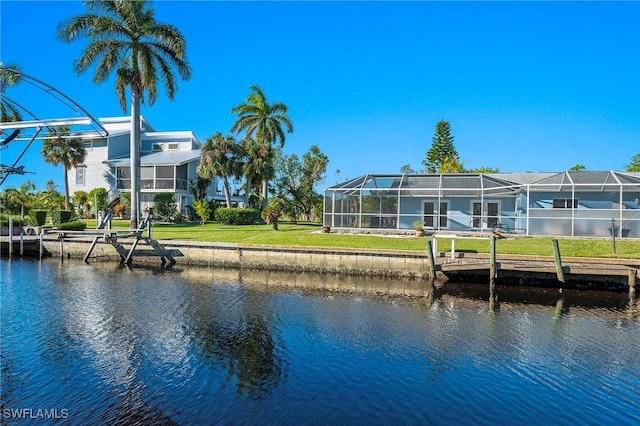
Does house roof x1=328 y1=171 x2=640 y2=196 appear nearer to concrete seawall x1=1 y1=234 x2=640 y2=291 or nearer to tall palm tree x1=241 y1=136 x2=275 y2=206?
concrete seawall x1=1 y1=234 x2=640 y2=291

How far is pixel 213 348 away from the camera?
10344 millimetres

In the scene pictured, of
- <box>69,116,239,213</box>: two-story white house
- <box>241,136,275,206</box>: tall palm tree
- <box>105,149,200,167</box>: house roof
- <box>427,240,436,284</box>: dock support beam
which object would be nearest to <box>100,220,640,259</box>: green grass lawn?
<box>427,240,436,284</box>: dock support beam

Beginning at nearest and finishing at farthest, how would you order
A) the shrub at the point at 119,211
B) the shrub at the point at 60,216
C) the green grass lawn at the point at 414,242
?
the green grass lawn at the point at 414,242
the shrub at the point at 60,216
the shrub at the point at 119,211

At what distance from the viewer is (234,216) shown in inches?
1446

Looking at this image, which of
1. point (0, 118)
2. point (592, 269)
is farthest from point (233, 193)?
point (592, 269)

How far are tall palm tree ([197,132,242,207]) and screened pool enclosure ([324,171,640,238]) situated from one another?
1288 centimetres

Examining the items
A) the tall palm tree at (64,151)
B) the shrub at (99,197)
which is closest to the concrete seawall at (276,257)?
the shrub at (99,197)

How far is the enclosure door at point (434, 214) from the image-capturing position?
2877cm

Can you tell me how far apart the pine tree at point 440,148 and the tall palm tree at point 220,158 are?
104 ft

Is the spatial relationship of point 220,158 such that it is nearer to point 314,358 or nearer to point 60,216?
point 60,216

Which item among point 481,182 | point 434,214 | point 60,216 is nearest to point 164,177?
point 60,216

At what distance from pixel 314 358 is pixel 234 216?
27.8m

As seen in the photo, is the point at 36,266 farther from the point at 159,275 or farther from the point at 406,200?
the point at 406,200

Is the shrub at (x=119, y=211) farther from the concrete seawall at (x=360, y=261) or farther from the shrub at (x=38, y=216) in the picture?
the concrete seawall at (x=360, y=261)
